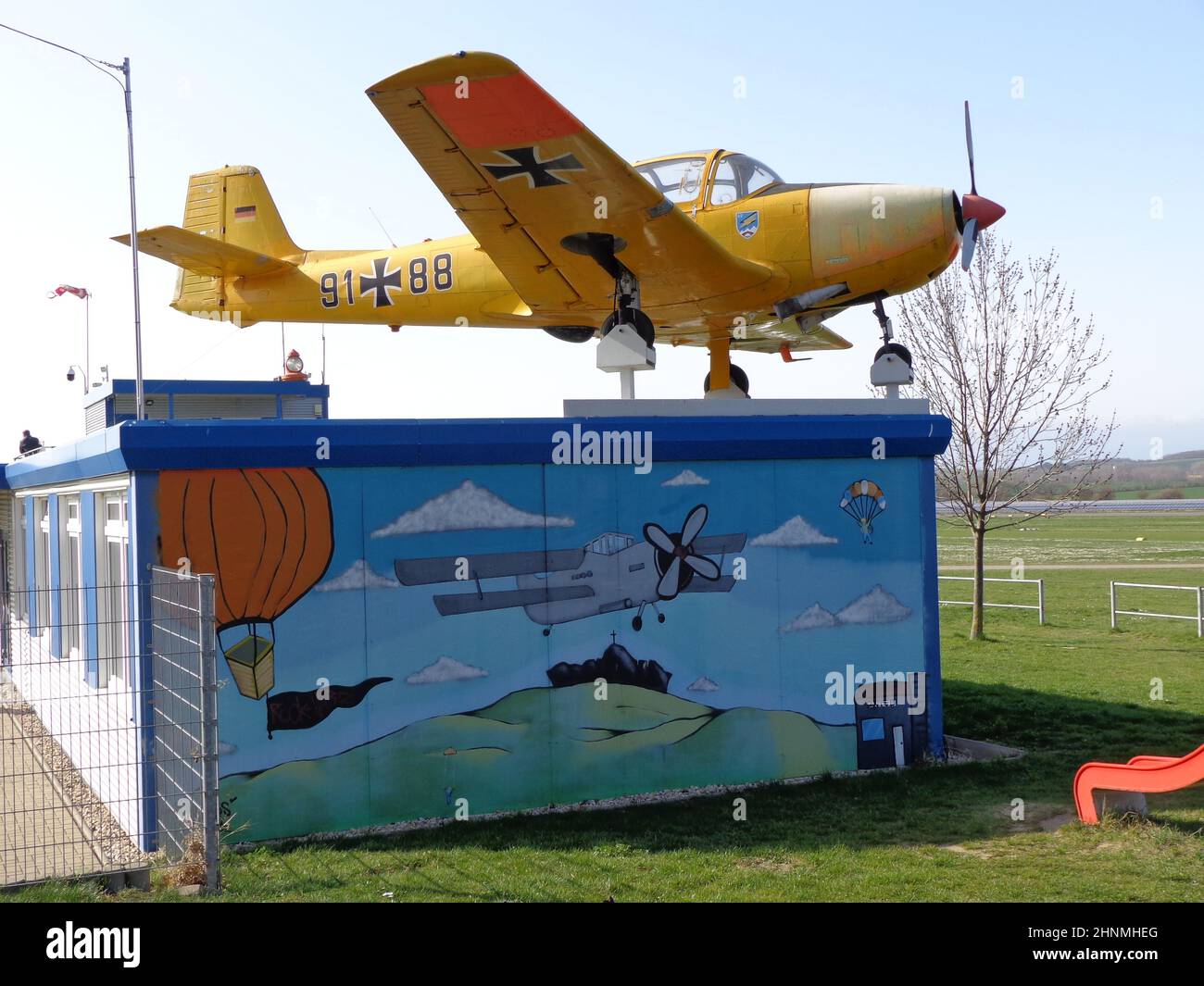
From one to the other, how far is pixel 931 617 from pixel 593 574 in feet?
11.6

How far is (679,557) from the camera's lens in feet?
32.6

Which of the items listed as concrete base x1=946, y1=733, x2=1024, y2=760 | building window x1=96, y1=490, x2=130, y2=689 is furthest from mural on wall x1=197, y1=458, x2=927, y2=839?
building window x1=96, y1=490, x2=130, y2=689

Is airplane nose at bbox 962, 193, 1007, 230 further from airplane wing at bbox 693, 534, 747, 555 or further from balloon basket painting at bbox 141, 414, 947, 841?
airplane wing at bbox 693, 534, 747, 555

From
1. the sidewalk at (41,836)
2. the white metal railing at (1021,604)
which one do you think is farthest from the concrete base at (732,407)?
the white metal railing at (1021,604)

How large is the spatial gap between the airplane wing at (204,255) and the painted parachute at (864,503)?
8133mm

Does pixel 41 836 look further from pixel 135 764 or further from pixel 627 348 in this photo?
pixel 627 348

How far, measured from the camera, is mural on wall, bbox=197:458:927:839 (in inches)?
344

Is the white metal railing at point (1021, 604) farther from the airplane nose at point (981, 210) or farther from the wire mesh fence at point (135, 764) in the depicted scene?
the wire mesh fence at point (135, 764)

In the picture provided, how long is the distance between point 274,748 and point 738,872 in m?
3.64

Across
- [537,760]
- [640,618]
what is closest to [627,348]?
[640,618]

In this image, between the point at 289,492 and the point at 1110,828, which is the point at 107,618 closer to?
the point at 289,492

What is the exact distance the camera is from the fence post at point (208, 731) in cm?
646

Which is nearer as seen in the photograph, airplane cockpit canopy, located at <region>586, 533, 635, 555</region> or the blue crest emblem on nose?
airplane cockpit canopy, located at <region>586, 533, 635, 555</region>

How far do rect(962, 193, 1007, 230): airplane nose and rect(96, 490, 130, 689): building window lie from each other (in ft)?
30.2
